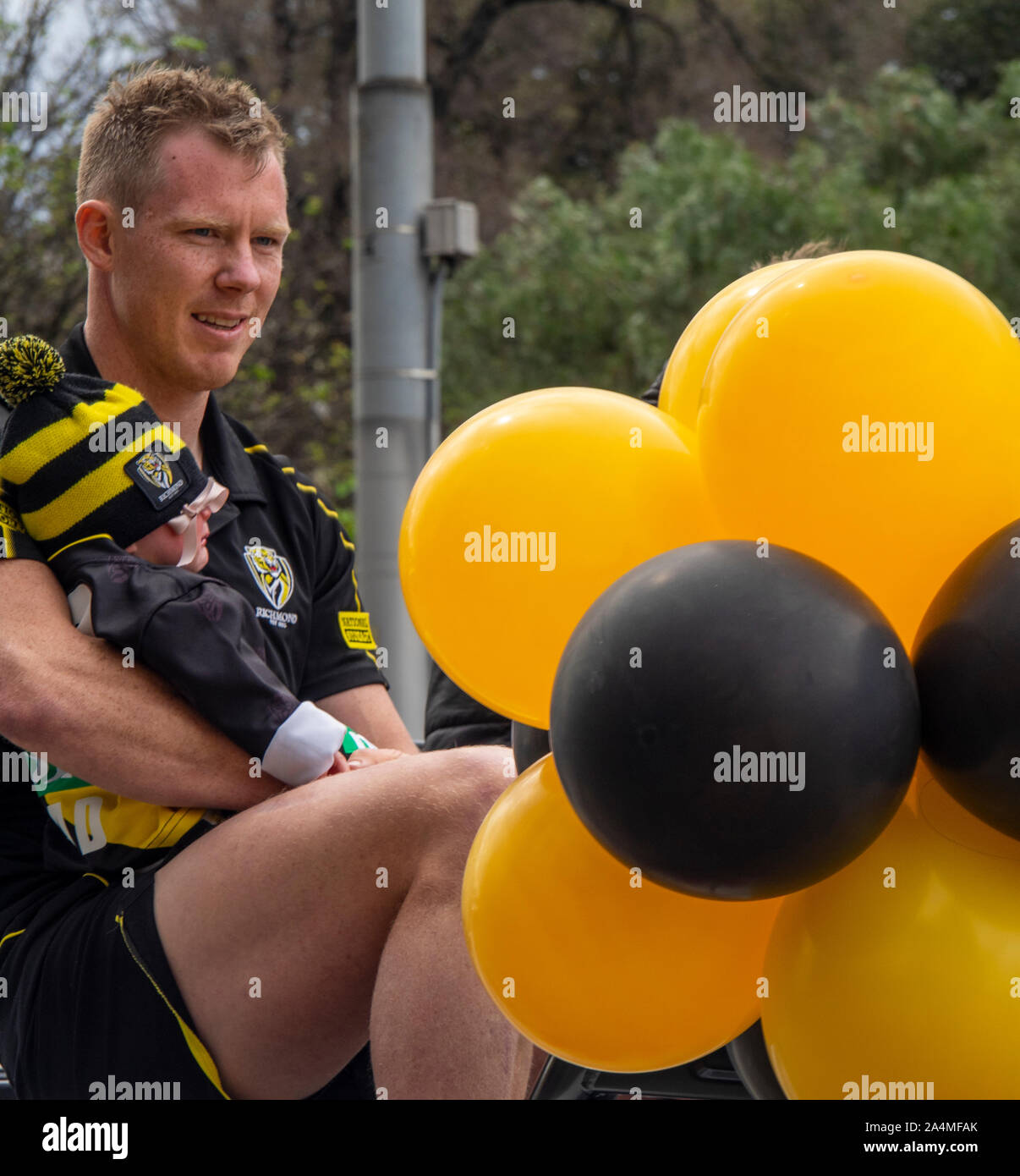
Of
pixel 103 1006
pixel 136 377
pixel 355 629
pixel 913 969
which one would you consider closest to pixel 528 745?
pixel 913 969

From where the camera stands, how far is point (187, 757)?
163 cm

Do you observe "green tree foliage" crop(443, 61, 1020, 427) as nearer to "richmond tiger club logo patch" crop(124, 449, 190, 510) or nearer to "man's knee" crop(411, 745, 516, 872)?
"richmond tiger club logo patch" crop(124, 449, 190, 510)

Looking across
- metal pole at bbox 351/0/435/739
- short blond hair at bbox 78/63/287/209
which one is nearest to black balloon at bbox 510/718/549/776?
short blond hair at bbox 78/63/287/209

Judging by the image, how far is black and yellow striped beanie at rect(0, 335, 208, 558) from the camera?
168 cm

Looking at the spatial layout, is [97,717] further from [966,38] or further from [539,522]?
[966,38]

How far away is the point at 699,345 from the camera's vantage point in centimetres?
160

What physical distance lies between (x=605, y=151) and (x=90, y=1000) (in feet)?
46.7

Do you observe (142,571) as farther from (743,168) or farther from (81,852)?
(743,168)

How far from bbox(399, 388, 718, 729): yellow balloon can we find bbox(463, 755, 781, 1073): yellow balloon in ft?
0.57

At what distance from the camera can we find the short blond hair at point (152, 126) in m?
1.95

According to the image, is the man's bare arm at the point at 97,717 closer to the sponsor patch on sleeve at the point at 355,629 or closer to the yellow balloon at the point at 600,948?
the yellow balloon at the point at 600,948

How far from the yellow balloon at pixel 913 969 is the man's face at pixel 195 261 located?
3.92 ft

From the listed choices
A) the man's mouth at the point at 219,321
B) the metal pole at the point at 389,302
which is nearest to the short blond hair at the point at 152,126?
the man's mouth at the point at 219,321

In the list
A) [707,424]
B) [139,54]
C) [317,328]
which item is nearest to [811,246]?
[707,424]
